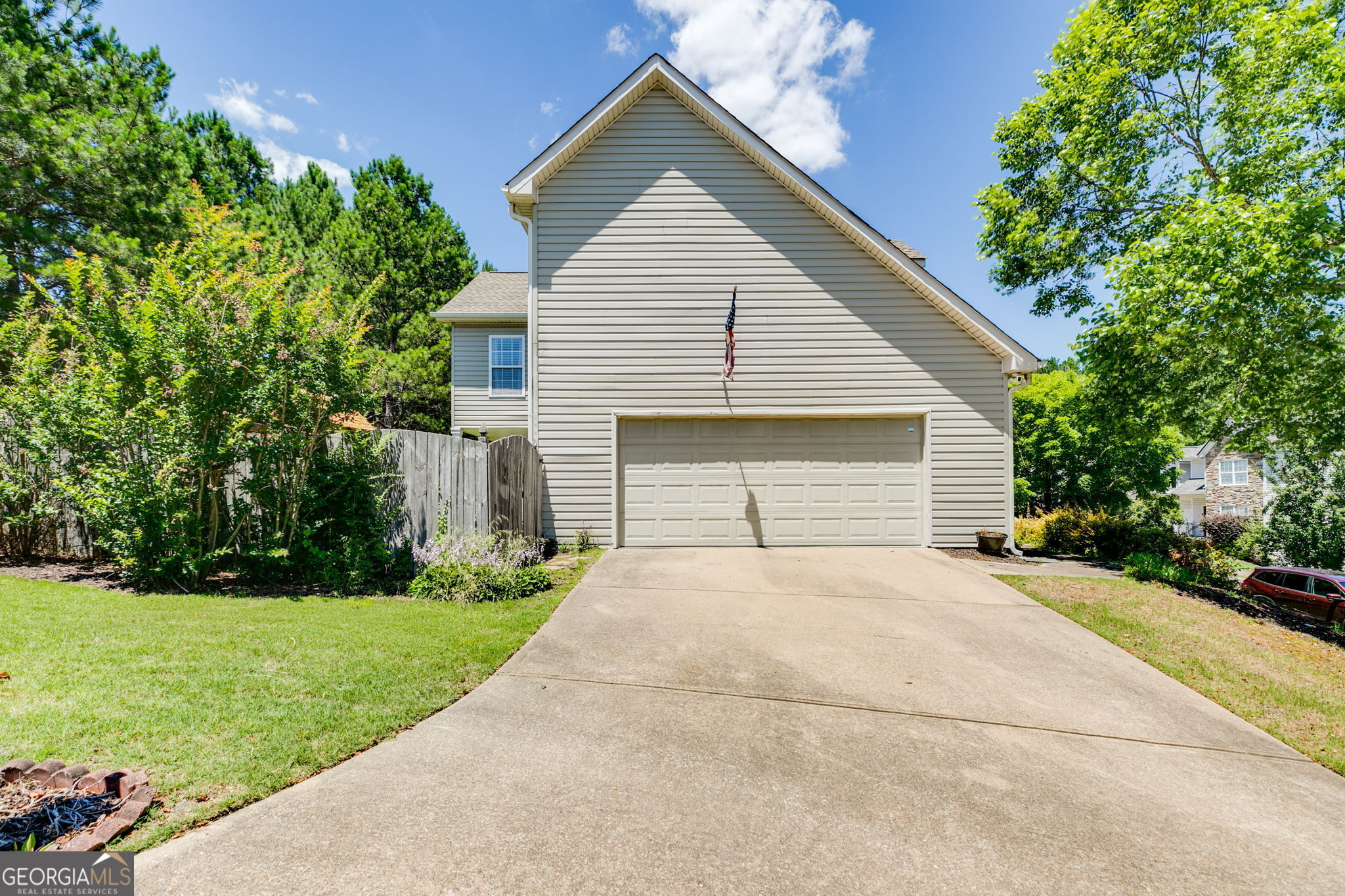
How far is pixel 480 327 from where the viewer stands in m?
15.6

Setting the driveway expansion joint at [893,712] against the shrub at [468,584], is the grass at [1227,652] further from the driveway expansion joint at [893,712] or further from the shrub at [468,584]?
the shrub at [468,584]

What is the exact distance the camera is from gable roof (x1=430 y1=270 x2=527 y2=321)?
1516 cm

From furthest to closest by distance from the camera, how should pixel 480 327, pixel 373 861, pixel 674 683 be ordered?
pixel 480 327
pixel 674 683
pixel 373 861

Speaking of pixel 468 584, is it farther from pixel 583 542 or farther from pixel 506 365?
pixel 506 365

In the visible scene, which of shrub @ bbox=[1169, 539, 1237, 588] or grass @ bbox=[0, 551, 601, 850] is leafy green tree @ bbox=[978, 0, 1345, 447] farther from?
grass @ bbox=[0, 551, 601, 850]

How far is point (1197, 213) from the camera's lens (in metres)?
8.80

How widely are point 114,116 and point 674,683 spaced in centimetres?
1558

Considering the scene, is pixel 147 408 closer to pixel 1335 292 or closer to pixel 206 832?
pixel 206 832

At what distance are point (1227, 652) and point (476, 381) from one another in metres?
15.6

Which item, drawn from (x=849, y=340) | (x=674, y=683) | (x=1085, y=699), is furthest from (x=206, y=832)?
(x=849, y=340)

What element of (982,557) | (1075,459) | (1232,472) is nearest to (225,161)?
(982,557)

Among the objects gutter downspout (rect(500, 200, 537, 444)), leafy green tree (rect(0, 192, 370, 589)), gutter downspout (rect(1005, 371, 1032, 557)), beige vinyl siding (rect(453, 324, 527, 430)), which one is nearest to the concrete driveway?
leafy green tree (rect(0, 192, 370, 589))

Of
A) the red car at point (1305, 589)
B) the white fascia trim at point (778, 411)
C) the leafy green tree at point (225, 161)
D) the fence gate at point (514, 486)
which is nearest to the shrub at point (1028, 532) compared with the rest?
the red car at point (1305, 589)

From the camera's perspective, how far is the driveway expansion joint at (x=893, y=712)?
12.1 feet
